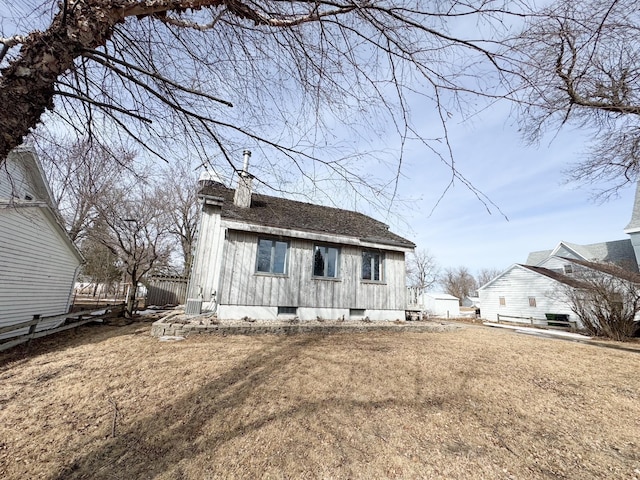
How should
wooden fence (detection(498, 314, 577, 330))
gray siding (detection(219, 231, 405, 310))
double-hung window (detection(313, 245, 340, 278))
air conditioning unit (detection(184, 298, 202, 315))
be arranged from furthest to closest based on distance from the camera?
1. wooden fence (detection(498, 314, 577, 330))
2. double-hung window (detection(313, 245, 340, 278))
3. air conditioning unit (detection(184, 298, 202, 315))
4. gray siding (detection(219, 231, 405, 310))

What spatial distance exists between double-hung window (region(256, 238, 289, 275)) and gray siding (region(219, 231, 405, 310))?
0.69 feet

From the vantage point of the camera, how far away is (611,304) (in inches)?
512

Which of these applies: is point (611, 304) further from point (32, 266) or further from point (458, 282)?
point (458, 282)

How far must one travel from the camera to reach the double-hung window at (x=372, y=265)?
38.6 ft

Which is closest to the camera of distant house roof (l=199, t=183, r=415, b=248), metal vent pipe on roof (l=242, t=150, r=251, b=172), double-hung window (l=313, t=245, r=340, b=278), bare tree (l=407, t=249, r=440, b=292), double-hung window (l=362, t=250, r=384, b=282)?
metal vent pipe on roof (l=242, t=150, r=251, b=172)

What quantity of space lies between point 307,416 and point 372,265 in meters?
8.82

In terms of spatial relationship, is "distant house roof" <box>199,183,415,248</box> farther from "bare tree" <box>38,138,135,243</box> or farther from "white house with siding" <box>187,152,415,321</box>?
"bare tree" <box>38,138,135,243</box>

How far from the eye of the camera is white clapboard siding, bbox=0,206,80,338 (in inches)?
313

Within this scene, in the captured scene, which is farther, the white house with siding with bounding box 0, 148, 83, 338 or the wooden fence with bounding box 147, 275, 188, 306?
the wooden fence with bounding box 147, 275, 188, 306

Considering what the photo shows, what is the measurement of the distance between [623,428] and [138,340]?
10205 millimetres

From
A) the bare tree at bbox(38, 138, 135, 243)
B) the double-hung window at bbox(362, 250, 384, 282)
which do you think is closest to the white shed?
the double-hung window at bbox(362, 250, 384, 282)

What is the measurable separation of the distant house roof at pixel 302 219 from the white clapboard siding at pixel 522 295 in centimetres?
1555

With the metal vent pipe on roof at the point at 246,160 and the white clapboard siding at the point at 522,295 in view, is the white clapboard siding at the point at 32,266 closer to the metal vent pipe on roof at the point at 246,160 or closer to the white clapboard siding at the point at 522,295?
the metal vent pipe on roof at the point at 246,160

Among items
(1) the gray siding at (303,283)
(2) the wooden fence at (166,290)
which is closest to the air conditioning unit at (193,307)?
(1) the gray siding at (303,283)
